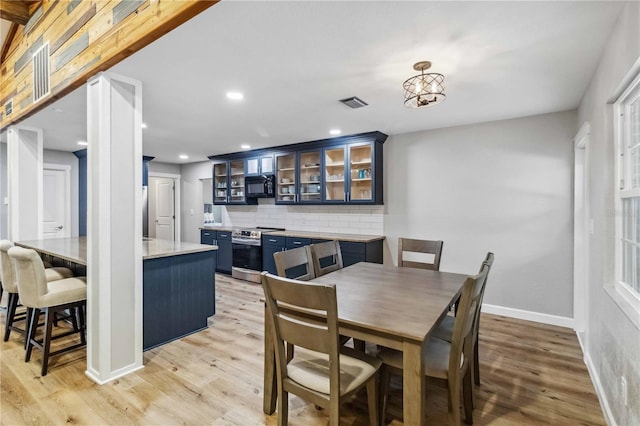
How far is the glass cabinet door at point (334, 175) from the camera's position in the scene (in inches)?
195

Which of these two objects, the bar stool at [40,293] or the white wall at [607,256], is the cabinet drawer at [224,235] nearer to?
the bar stool at [40,293]

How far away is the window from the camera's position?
176cm

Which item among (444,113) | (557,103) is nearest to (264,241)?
(444,113)

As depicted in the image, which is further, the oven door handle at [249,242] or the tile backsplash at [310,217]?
the oven door handle at [249,242]

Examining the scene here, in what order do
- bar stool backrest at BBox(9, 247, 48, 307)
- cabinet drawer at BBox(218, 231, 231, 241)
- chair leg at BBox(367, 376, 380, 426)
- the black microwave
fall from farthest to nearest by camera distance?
cabinet drawer at BBox(218, 231, 231, 241)
the black microwave
bar stool backrest at BBox(9, 247, 48, 307)
chair leg at BBox(367, 376, 380, 426)

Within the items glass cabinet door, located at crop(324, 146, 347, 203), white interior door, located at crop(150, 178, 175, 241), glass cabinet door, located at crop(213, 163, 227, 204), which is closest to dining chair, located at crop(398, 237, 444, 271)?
glass cabinet door, located at crop(324, 146, 347, 203)

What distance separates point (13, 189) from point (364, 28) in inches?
189

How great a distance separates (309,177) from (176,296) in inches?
113

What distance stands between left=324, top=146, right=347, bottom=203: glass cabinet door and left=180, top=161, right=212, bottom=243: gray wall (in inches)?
134

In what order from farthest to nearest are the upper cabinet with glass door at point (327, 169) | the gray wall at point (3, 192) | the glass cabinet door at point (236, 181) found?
the glass cabinet door at point (236, 181), the gray wall at point (3, 192), the upper cabinet with glass door at point (327, 169)

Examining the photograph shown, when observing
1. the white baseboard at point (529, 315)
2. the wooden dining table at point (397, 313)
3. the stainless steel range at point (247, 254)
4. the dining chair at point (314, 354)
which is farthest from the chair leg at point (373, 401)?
the stainless steel range at point (247, 254)

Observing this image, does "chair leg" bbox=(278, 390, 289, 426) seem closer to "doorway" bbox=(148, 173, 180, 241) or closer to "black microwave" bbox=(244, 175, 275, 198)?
"black microwave" bbox=(244, 175, 275, 198)

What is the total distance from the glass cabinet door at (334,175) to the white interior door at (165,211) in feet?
15.0

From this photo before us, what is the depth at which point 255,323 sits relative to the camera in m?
3.54
